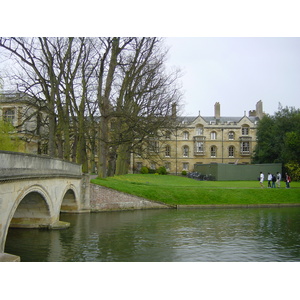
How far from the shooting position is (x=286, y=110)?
42.7 metres

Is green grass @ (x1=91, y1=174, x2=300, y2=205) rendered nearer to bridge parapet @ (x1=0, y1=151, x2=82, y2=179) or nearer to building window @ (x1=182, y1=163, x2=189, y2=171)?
bridge parapet @ (x1=0, y1=151, x2=82, y2=179)

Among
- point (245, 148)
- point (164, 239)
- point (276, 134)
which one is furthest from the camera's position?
point (245, 148)

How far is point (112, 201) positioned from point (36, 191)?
33.0 ft

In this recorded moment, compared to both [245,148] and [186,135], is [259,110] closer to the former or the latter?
[245,148]

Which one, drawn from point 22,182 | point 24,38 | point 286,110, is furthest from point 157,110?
point 286,110

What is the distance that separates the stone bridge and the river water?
75 centimetres

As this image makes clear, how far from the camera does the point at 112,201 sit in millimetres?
23703

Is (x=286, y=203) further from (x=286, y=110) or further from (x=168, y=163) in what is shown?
(x=168, y=163)

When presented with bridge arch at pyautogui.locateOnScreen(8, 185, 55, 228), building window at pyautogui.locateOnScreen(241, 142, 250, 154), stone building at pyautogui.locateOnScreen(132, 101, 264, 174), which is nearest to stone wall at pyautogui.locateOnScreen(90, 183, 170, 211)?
bridge arch at pyautogui.locateOnScreen(8, 185, 55, 228)

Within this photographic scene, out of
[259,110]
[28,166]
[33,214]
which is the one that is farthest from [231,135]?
[28,166]

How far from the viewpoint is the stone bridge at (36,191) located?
1053cm

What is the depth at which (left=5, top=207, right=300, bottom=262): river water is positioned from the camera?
462 inches

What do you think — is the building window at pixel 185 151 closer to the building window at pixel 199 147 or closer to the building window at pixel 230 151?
the building window at pixel 199 147

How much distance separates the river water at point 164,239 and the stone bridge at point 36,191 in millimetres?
754
